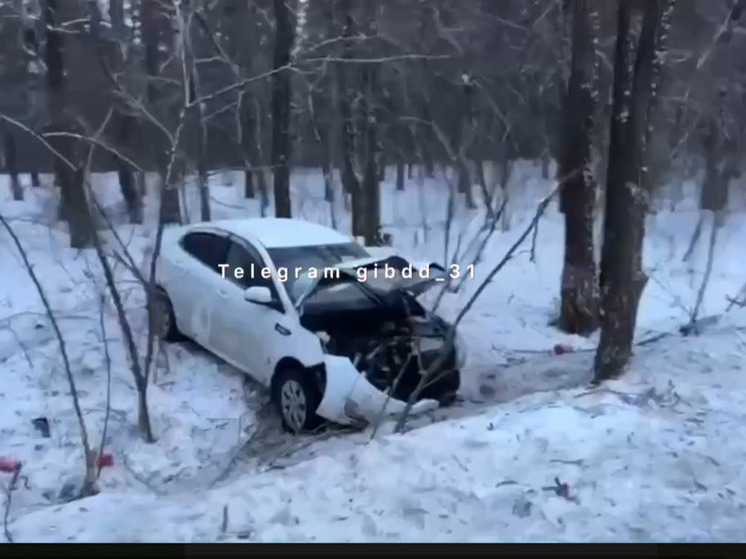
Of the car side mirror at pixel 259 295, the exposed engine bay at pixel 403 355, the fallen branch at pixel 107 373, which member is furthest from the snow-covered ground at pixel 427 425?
the car side mirror at pixel 259 295

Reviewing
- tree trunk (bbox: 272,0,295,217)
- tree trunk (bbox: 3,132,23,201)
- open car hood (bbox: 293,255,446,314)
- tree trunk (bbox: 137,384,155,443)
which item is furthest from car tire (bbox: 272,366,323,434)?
tree trunk (bbox: 3,132,23,201)

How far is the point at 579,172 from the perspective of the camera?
4.52 m

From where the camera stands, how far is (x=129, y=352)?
414cm

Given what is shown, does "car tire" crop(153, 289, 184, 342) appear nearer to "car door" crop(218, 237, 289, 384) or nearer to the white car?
the white car

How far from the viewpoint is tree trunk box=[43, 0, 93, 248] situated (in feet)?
12.6

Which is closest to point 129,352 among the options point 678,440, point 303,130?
point 303,130

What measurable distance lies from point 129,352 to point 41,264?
0.55 metres

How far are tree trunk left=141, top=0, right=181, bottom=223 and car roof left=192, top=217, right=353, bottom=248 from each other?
0.21 m

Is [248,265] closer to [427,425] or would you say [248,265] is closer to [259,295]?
[259,295]

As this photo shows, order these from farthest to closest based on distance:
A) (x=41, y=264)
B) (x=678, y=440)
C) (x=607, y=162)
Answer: (x=607, y=162) < (x=41, y=264) < (x=678, y=440)

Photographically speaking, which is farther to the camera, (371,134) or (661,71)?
(661,71)

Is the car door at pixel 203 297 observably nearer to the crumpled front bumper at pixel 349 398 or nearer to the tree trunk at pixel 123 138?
the tree trunk at pixel 123 138

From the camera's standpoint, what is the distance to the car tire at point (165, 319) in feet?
14.0

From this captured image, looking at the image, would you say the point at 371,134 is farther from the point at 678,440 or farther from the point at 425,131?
the point at 678,440
